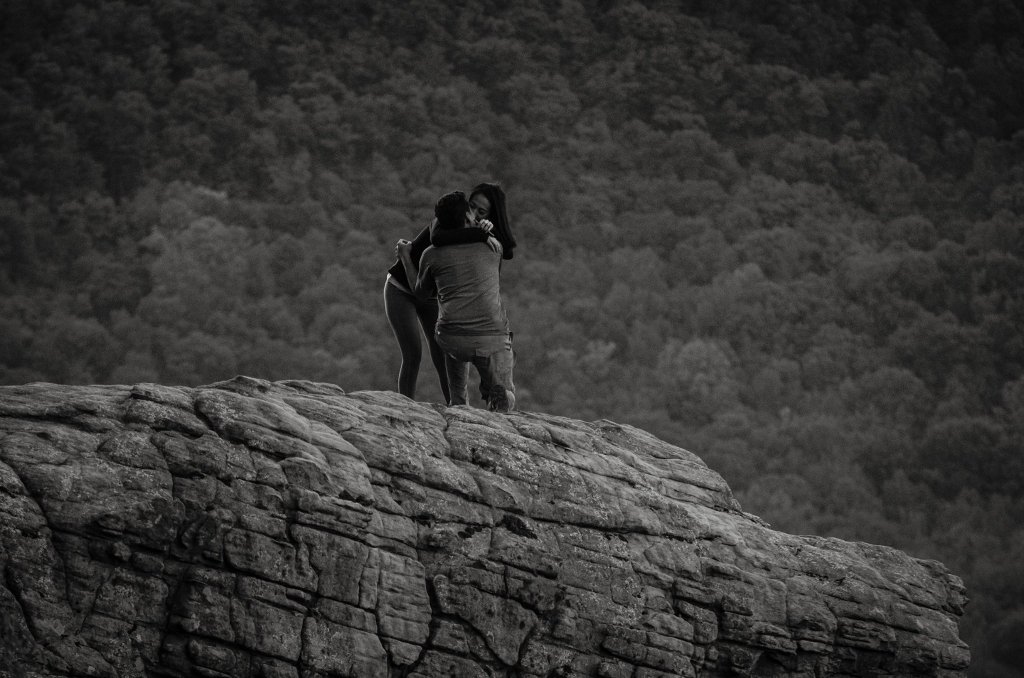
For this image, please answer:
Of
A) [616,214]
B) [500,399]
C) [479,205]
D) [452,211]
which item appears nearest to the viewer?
[452,211]

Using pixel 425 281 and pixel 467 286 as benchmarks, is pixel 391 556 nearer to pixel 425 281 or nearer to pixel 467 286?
pixel 467 286

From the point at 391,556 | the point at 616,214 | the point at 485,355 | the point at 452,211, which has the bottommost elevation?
the point at 391,556

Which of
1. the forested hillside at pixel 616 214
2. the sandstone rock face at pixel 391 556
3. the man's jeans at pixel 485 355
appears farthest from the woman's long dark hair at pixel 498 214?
the forested hillside at pixel 616 214

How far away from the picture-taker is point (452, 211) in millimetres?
12641

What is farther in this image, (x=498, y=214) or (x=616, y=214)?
(x=616, y=214)

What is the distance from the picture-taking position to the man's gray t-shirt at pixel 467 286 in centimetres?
1273

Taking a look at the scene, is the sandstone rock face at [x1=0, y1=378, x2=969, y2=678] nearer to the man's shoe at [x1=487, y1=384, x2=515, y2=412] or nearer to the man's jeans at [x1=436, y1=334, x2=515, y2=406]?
the man's shoe at [x1=487, y1=384, x2=515, y2=412]

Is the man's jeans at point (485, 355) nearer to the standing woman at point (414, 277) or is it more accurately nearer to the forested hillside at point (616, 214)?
the standing woman at point (414, 277)

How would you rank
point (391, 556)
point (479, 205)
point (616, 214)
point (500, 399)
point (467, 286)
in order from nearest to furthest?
point (391, 556) → point (467, 286) → point (500, 399) → point (479, 205) → point (616, 214)

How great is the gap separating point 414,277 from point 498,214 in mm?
1158

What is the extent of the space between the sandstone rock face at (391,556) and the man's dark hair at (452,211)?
77.9 inches

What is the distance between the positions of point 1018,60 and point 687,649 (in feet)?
198

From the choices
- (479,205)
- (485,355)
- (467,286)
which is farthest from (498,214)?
(485,355)

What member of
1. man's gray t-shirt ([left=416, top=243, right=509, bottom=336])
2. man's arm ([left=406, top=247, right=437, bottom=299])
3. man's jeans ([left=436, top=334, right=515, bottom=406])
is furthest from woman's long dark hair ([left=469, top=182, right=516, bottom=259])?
man's jeans ([left=436, top=334, right=515, bottom=406])
